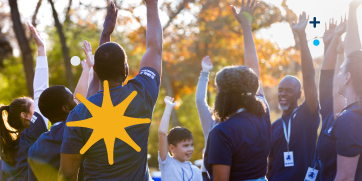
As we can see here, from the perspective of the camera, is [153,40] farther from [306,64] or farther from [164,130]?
[306,64]

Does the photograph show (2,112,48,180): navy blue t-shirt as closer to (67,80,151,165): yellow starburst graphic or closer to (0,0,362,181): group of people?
(0,0,362,181): group of people

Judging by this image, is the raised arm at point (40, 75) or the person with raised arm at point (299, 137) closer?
the raised arm at point (40, 75)

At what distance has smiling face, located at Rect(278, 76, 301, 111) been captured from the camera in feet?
14.8

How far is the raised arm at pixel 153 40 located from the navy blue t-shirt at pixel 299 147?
195 centimetres

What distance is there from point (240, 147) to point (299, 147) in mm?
1622

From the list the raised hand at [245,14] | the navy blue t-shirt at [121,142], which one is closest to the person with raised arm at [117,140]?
the navy blue t-shirt at [121,142]

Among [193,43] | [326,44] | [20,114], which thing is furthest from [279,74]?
[20,114]

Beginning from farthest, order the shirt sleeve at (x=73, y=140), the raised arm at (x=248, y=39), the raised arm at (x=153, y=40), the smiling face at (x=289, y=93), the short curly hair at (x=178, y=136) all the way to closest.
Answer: the smiling face at (x=289, y=93)
the short curly hair at (x=178, y=136)
the raised arm at (x=248, y=39)
the raised arm at (x=153, y=40)
the shirt sleeve at (x=73, y=140)

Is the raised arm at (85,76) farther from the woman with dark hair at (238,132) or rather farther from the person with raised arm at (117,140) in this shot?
the woman with dark hair at (238,132)

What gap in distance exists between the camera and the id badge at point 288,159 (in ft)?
13.3

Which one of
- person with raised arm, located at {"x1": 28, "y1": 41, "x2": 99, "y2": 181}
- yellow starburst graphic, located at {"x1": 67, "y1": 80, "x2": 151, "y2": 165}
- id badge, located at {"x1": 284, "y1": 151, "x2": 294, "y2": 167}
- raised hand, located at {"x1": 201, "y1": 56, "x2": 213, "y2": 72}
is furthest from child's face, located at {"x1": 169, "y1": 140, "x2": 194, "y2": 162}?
yellow starburst graphic, located at {"x1": 67, "y1": 80, "x2": 151, "y2": 165}

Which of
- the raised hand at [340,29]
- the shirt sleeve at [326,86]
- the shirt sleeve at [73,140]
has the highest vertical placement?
the raised hand at [340,29]

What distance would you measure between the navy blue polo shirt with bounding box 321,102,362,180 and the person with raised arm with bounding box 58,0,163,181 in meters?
1.27

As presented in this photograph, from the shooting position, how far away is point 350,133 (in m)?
2.65
